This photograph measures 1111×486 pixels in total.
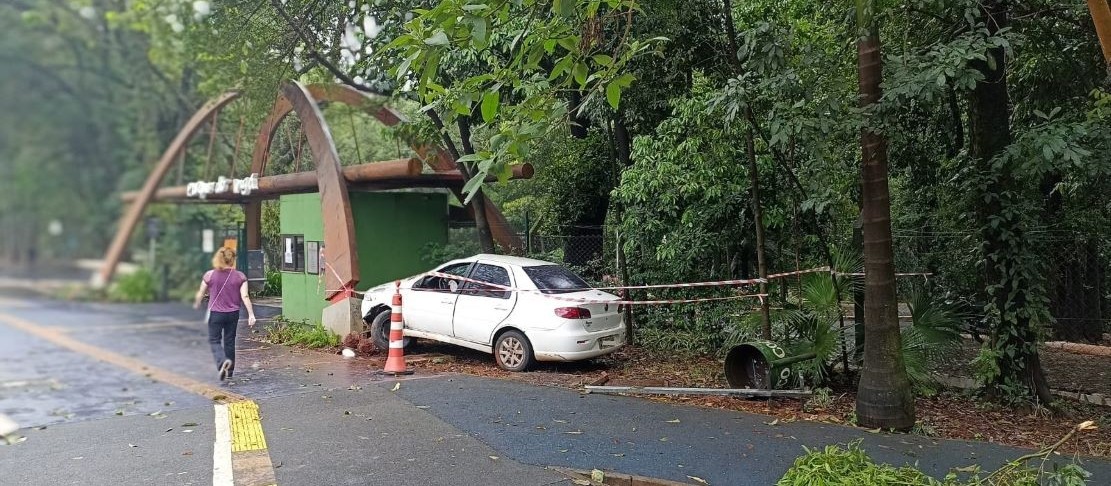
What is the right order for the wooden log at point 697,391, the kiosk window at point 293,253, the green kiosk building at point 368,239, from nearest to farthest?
the wooden log at point 697,391, the kiosk window at point 293,253, the green kiosk building at point 368,239

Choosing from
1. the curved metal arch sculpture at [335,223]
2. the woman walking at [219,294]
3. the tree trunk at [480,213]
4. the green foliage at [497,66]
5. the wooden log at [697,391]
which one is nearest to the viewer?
the woman walking at [219,294]

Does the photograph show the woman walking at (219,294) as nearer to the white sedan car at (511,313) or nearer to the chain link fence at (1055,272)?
the white sedan car at (511,313)

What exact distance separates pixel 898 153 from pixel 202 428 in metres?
8.15

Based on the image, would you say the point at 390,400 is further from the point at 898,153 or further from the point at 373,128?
the point at 373,128

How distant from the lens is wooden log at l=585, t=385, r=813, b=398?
24.3 feet

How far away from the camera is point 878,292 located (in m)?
6.59

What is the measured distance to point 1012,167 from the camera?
680 cm

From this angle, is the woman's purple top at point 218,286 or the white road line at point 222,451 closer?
the woman's purple top at point 218,286

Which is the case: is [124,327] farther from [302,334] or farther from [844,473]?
[302,334]

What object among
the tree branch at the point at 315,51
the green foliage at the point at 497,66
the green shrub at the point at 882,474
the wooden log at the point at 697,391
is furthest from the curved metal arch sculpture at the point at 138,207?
the tree branch at the point at 315,51

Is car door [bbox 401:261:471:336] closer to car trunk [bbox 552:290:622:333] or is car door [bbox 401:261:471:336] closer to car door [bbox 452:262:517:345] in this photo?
car door [bbox 452:262:517:345]

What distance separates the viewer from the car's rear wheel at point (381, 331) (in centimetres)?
1041

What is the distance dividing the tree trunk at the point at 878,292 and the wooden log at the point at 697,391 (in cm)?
88

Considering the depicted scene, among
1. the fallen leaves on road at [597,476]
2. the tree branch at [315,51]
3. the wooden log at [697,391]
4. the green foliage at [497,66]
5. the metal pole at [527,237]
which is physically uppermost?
the tree branch at [315,51]
